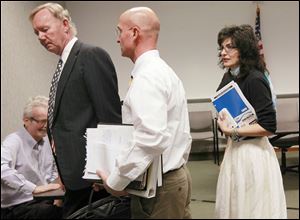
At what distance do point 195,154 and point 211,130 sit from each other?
0.16 metres

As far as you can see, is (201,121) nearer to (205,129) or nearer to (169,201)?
(205,129)

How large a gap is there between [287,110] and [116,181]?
2.06 metres

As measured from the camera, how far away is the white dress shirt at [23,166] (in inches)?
52.2

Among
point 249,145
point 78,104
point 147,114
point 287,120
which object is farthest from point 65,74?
point 287,120

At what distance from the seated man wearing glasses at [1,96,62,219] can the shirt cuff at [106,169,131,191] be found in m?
0.35

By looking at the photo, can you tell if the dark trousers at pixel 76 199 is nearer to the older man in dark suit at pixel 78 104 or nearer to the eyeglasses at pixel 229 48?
the older man in dark suit at pixel 78 104

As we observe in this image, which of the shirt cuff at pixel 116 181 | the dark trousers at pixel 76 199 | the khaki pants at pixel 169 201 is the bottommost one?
the dark trousers at pixel 76 199

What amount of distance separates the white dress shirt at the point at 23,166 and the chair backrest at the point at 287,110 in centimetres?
157

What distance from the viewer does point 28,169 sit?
150 centimetres

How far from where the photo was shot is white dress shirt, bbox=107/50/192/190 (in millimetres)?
837

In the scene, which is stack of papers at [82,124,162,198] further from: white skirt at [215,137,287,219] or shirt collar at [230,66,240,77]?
shirt collar at [230,66,240,77]

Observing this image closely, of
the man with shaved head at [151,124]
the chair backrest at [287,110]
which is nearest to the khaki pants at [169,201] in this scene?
the man with shaved head at [151,124]

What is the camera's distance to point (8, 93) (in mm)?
1336

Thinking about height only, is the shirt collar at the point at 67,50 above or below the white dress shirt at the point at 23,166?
above
